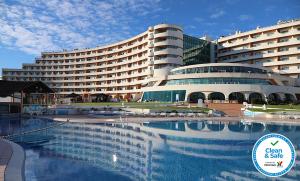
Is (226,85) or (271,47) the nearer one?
(226,85)

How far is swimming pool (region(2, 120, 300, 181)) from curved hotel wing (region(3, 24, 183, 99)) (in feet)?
178

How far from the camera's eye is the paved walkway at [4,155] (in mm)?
10238

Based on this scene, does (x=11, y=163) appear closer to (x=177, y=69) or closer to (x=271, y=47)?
(x=177, y=69)

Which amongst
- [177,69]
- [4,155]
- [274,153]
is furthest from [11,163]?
[177,69]

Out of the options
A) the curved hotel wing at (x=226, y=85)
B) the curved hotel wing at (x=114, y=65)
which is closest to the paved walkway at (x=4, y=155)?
the curved hotel wing at (x=226, y=85)

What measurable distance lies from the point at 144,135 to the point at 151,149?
5539 mm

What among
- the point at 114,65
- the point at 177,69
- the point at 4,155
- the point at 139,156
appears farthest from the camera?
the point at 114,65

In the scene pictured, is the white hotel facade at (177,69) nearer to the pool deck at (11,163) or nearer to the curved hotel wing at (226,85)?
the curved hotel wing at (226,85)

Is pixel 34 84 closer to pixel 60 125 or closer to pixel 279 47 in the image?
pixel 60 125

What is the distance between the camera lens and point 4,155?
12648 mm

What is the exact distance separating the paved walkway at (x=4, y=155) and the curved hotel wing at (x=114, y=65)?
2446 inches

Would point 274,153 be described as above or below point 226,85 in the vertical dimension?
below

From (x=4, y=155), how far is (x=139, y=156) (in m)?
6.46

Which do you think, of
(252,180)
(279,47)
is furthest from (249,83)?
(252,180)
